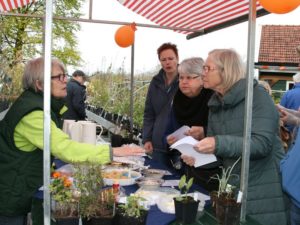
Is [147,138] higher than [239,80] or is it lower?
lower

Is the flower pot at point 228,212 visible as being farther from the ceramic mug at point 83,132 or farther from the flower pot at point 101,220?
the ceramic mug at point 83,132

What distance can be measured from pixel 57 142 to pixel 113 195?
46 centimetres

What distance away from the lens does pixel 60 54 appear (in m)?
18.5

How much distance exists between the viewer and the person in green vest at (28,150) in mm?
1958

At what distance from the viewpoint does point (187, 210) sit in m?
1.64

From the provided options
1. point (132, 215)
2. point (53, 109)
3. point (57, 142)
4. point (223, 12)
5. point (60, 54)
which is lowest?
point (132, 215)

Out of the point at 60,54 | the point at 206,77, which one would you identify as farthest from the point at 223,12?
the point at 60,54

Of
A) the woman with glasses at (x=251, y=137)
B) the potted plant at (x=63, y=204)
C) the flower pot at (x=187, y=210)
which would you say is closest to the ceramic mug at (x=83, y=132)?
the woman with glasses at (x=251, y=137)

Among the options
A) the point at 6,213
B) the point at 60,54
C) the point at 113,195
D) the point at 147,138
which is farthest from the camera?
the point at 60,54

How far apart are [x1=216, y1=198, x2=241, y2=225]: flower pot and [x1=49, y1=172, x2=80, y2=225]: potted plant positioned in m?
0.56

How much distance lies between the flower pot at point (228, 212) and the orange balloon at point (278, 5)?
104cm

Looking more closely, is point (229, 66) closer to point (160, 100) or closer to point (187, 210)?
point (187, 210)

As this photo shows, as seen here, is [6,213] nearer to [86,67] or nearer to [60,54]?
[86,67]

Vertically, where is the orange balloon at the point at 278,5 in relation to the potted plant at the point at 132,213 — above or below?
above
